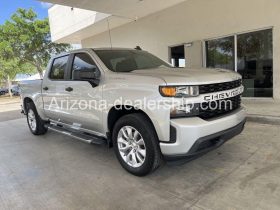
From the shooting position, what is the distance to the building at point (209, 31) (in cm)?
785

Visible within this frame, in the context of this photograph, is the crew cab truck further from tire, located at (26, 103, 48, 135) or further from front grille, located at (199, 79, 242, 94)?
tire, located at (26, 103, 48, 135)

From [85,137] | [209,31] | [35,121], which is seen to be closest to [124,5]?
[209,31]

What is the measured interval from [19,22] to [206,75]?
24743mm

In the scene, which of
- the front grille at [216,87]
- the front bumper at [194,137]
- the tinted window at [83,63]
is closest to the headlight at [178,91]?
the front grille at [216,87]

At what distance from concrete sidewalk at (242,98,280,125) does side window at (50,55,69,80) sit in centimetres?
458

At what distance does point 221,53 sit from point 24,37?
19.5m

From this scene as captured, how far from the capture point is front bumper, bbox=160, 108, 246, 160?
296cm

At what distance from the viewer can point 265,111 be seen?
6.63 meters

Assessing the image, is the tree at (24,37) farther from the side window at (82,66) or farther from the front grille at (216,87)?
the front grille at (216,87)

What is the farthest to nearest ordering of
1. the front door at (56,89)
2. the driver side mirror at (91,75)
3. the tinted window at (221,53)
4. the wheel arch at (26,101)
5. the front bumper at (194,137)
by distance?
1. the tinted window at (221,53)
2. the wheel arch at (26,101)
3. the front door at (56,89)
4. the driver side mirror at (91,75)
5. the front bumper at (194,137)

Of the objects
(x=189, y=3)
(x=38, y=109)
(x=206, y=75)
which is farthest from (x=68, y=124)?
(x=189, y=3)

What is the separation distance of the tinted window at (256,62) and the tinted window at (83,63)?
611 centimetres

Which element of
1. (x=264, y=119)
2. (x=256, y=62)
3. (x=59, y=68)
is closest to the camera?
(x=59, y=68)

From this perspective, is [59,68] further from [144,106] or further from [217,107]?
[217,107]
